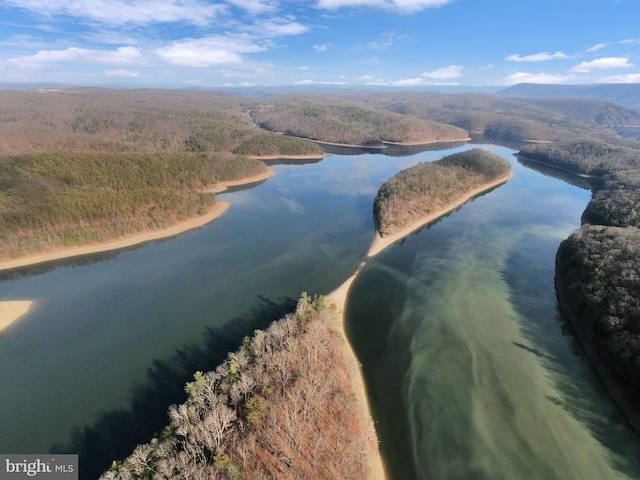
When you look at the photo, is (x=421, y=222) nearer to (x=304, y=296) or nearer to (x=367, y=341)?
(x=367, y=341)

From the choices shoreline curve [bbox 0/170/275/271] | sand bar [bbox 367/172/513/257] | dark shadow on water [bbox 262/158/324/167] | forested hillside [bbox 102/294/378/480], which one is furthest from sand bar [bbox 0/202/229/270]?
dark shadow on water [bbox 262/158/324/167]

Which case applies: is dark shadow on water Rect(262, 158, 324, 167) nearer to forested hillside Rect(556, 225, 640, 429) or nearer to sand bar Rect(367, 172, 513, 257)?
sand bar Rect(367, 172, 513, 257)

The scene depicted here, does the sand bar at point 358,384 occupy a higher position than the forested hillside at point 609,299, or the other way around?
the forested hillside at point 609,299

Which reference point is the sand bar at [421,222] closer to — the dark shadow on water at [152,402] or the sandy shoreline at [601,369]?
the dark shadow on water at [152,402]

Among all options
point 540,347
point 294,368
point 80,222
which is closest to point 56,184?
point 80,222

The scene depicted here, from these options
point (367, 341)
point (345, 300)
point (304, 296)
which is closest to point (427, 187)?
point (345, 300)

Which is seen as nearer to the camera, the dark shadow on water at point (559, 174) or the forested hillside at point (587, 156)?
the forested hillside at point (587, 156)

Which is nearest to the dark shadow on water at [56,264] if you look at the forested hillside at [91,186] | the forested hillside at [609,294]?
the forested hillside at [91,186]
